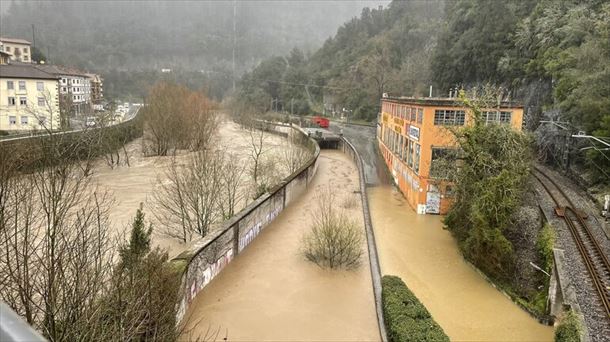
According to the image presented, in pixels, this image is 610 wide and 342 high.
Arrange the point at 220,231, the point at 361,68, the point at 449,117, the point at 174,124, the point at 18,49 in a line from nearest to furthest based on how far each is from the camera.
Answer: the point at 220,231
the point at 449,117
the point at 174,124
the point at 18,49
the point at 361,68

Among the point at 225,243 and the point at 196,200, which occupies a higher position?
the point at 196,200

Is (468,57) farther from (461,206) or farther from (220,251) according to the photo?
(220,251)

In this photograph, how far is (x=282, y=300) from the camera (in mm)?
17438

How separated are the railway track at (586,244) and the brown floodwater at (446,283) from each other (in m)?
2.39

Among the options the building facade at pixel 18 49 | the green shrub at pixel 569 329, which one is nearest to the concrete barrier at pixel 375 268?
the green shrub at pixel 569 329

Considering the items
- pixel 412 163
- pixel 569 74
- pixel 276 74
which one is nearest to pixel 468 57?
pixel 569 74

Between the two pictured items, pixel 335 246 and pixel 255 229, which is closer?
pixel 335 246

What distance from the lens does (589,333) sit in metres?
14.2

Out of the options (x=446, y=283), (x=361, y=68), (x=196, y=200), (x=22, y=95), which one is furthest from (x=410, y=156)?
(x=361, y=68)

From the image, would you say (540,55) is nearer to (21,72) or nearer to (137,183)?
(137,183)

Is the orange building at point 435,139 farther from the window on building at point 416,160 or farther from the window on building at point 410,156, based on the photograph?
the window on building at point 410,156

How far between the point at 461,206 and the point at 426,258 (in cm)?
307

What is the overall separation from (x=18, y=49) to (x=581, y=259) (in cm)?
10117

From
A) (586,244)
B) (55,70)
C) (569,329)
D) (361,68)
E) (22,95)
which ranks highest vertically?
(361,68)
